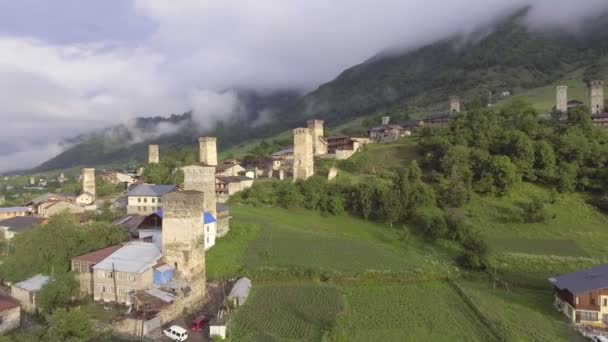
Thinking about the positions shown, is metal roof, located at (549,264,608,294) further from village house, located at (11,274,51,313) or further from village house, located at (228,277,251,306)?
village house, located at (11,274,51,313)

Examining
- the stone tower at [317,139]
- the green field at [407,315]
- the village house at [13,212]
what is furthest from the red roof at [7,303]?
the stone tower at [317,139]

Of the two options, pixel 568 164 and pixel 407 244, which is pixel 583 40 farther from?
pixel 407 244

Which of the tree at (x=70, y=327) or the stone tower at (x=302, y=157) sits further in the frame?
the stone tower at (x=302, y=157)

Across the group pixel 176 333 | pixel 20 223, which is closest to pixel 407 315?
pixel 176 333

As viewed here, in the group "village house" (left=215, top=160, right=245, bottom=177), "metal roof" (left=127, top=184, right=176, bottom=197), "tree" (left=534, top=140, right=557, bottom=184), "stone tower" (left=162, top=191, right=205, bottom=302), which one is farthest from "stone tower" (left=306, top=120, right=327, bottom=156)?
"stone tower" (left=162, top=191, right=205, bottom=302)

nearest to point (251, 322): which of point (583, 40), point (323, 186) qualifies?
point (323, 186)

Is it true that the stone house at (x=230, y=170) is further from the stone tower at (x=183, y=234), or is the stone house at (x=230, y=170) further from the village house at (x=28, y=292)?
the village house at (x=28, y=292)
